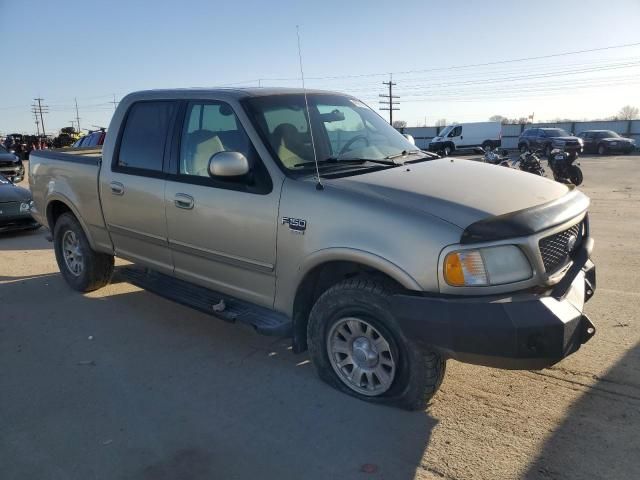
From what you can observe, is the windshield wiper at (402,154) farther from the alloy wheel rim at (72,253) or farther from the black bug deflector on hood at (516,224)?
the alloy wheel rim at (72,253)

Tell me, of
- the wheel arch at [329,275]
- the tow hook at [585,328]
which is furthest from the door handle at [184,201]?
the tow hook at [585,328]

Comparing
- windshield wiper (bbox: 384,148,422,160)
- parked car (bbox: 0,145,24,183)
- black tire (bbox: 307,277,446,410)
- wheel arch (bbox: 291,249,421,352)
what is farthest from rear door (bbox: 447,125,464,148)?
black tire (bbox: 307,277,446,410)

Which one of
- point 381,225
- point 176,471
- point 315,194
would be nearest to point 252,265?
point 315,194

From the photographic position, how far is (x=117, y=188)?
15.5 ft

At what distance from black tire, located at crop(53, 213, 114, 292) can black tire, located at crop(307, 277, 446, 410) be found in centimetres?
317

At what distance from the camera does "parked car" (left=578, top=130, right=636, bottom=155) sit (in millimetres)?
31250

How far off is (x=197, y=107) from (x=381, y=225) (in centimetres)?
208

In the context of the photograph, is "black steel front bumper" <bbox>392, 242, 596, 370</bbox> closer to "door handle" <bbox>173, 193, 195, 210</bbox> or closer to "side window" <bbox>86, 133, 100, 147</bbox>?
"door handle" <bbox>173, 193, 195, 210</bbox>

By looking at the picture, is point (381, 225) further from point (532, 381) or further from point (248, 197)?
point (532, 381)

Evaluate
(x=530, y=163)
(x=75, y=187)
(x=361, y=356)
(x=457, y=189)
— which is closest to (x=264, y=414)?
(x=361, y=356)

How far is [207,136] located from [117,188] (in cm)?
121

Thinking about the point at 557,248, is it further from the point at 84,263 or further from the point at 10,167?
the point at 10,167

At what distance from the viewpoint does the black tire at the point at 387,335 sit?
2992 millimetres

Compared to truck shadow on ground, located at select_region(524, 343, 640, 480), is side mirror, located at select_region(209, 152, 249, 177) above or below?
above
